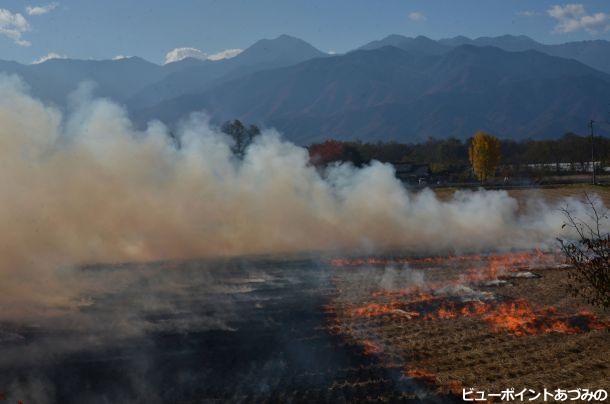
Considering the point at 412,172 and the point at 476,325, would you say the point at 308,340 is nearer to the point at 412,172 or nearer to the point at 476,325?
the point at 476,325

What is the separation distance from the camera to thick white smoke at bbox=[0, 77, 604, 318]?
2733 cm

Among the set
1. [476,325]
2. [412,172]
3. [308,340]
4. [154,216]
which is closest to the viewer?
[308,340]

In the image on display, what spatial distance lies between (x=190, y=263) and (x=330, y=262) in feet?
27.2

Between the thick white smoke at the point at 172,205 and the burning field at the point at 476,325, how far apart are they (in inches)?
360

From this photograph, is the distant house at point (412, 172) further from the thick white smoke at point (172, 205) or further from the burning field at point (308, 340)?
the burning field at point (308, 340)

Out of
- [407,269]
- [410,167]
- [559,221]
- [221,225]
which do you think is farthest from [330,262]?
[410,167]

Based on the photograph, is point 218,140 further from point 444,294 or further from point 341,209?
point 444,294

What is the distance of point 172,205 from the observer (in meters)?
35.0

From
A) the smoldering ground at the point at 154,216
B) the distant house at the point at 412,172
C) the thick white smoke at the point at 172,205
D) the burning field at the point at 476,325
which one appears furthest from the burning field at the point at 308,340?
the distant house at the point at 412,172

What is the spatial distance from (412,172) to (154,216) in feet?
253

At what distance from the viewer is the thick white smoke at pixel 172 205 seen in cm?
2733

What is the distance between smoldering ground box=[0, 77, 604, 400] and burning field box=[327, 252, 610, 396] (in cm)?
609

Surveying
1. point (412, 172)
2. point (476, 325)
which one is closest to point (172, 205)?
point (476, 325)

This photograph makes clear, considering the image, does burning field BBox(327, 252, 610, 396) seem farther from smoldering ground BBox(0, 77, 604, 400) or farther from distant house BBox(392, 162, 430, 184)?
distant house BBox(392, 162, 430, 184)
